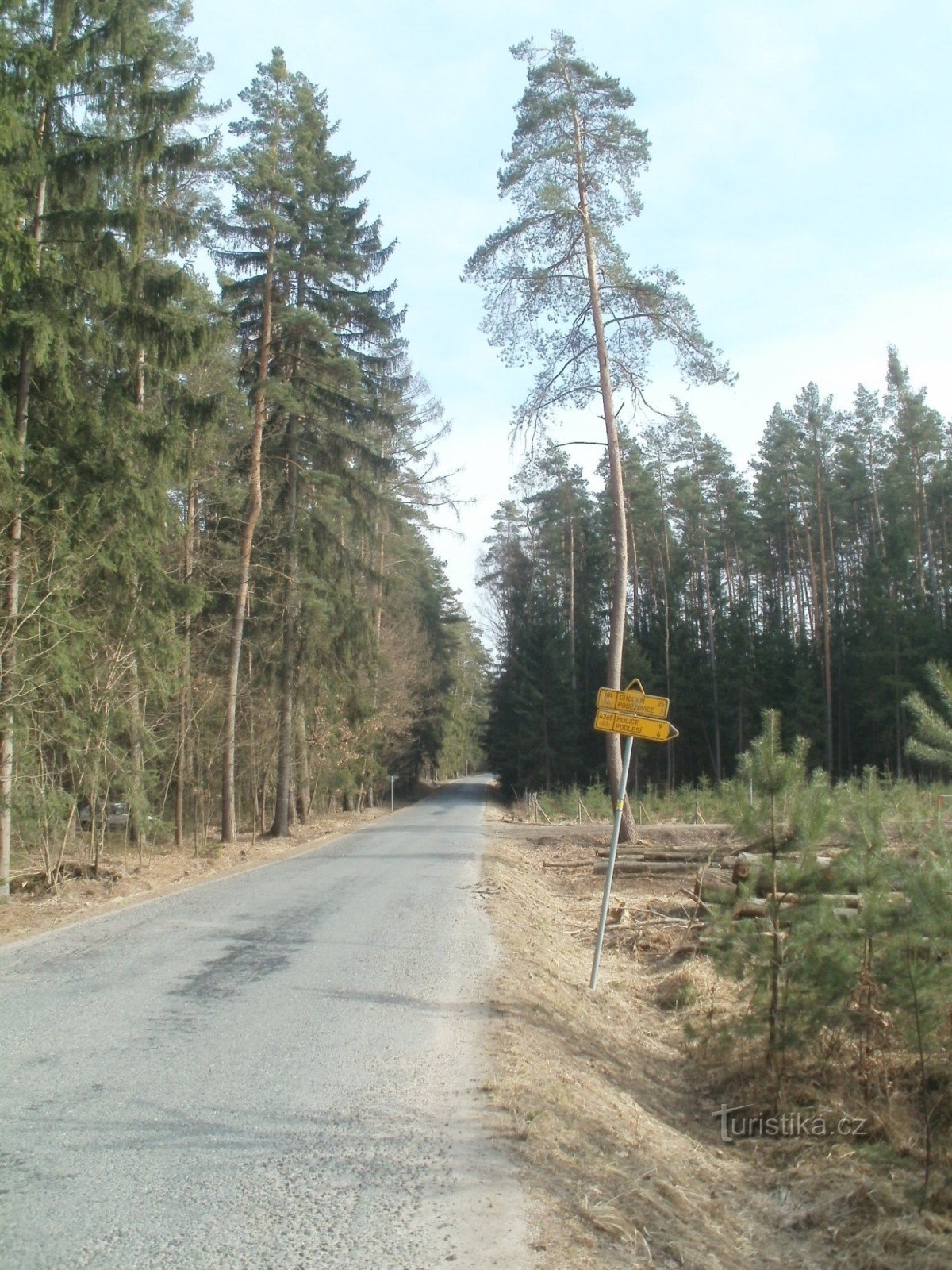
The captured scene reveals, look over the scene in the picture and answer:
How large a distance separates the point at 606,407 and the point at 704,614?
114 ft

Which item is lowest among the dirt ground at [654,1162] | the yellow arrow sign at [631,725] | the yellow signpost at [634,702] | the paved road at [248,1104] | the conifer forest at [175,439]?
the dirt ground at [654,1162]

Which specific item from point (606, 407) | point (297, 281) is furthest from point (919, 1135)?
point (297, 281)

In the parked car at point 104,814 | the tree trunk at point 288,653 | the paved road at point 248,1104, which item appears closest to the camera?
the paved road at point 248,1104

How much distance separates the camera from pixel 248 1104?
505 cm

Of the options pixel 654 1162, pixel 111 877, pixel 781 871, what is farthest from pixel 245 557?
pixel 654 1162

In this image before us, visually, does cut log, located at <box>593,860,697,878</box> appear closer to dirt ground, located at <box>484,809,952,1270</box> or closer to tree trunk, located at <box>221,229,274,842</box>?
dirt ground, located at <box>484,809,952,1270</box>

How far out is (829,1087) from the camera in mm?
6246

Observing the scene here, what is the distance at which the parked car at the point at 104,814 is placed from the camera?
14.9 meters

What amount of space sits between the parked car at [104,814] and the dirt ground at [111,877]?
486 millimetres

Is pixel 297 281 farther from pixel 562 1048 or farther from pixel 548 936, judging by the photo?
pixel 562 1048

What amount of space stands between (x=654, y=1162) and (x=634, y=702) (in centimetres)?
438

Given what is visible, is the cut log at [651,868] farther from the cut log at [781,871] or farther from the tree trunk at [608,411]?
the cut log at [781,871]

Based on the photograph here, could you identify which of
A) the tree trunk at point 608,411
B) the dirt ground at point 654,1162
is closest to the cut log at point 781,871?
the dirt ground at point 654,1162

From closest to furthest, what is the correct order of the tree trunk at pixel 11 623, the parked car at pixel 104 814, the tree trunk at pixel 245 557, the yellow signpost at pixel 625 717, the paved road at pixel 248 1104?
the paved road at pixel 248 1104
the yellow signpost at pixel 625 717
the tree trunk at pixel 11 623
the parked car at pixel 104 814
the tree trunk at pixel 245 557
